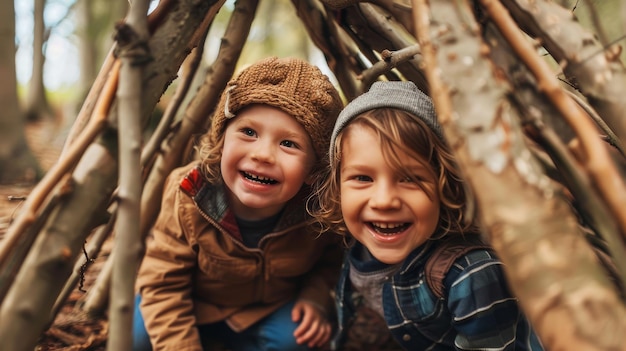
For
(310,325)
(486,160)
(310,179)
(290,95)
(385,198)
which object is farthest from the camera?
(310,325)

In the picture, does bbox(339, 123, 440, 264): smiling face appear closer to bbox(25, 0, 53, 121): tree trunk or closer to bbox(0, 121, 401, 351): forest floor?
bbox(0, 121, 401, 351): forest floor

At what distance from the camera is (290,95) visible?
169cm

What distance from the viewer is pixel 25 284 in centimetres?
106

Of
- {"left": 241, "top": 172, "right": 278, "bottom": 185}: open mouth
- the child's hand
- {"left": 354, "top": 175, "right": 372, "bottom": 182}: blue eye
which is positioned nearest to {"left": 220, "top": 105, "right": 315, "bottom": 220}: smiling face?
{"left": 241, "top": 172, "right": 278, "bottom": 185}: open mouth

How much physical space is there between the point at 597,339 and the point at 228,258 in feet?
4.50

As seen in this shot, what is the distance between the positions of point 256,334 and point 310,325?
8.9 inches

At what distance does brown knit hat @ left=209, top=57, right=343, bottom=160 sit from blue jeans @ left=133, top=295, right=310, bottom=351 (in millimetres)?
727

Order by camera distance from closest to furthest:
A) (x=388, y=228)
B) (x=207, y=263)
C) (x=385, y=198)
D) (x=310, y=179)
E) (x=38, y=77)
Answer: (x=385, y=198) → (x=388, y=228) → (x=310, y=179) → (x=207, y=263) → (x=38, y=77)

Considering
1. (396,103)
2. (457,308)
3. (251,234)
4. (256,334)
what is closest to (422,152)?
(396,103)

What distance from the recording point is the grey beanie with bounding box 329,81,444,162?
151cm

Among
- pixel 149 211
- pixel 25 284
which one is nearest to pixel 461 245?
pixel 25 284

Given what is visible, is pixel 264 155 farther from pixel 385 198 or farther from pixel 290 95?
pixel 385 198

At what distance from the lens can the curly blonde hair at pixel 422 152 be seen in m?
1.48

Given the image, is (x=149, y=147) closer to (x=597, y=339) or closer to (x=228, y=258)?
(x=228, y=258)
